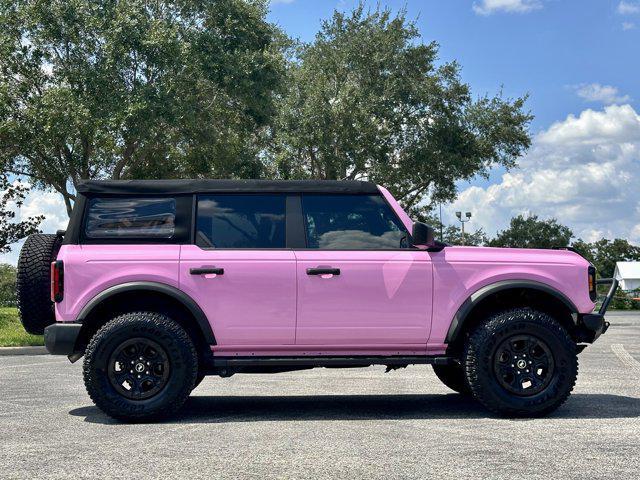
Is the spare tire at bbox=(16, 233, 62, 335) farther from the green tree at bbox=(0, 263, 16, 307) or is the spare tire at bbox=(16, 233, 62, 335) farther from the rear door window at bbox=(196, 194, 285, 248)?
the green tree at bbox=(0, 263, 16, 307)

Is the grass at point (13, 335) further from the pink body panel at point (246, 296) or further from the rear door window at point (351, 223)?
the rear door window at point (351, 223)

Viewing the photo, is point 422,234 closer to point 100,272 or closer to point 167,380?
point 167,380

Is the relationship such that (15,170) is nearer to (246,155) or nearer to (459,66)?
(246,155)

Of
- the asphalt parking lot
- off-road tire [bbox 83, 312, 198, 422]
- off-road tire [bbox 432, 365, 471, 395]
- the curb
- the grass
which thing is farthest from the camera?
the grass

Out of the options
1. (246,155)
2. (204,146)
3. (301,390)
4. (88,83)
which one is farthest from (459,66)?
(301,390)

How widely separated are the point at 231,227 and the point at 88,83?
19.6 m

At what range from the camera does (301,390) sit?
30.8ft

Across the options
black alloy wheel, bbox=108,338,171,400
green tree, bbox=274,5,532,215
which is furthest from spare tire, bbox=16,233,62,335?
green tree, bbox=274,5,532,215

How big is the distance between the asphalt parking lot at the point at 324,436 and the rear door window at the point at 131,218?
5.26 feet

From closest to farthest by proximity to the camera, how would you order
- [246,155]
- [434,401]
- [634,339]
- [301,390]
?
[434,401], [301,390], [634,339], [246,155]

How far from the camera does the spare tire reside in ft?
23.4

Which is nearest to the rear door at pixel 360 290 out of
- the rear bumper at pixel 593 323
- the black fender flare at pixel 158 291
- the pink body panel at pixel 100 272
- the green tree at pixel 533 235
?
the black fender flare at pixel 158 291

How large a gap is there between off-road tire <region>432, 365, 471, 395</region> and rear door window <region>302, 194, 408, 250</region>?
186 cm

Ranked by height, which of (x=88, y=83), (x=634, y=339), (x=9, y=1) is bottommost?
(x=634, y=339)
